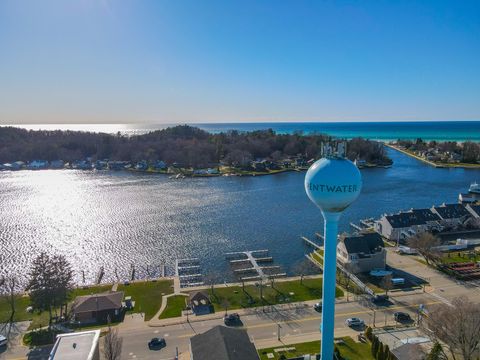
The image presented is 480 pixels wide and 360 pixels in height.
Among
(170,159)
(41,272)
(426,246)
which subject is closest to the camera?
(41,272)

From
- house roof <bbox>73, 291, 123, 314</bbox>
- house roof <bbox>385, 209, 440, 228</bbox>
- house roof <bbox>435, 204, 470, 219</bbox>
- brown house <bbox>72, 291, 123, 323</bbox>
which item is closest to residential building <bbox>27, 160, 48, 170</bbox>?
house roof <bbox>73, 291, 123, 314</bbox>

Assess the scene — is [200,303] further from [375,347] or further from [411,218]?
[411,218]

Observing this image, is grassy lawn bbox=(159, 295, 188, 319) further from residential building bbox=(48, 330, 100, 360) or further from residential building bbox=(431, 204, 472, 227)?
residential building bbox=(431, 204, 472, 227)

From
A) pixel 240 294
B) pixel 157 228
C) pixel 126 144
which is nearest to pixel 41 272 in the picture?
pixel 240 294

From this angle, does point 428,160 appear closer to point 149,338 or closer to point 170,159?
point 170,159

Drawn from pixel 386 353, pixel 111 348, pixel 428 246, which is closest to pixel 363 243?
pixel 428 246

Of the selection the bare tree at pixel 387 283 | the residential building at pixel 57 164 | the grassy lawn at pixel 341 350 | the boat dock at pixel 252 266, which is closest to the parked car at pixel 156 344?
the grassy lawn at pixel 341 350
